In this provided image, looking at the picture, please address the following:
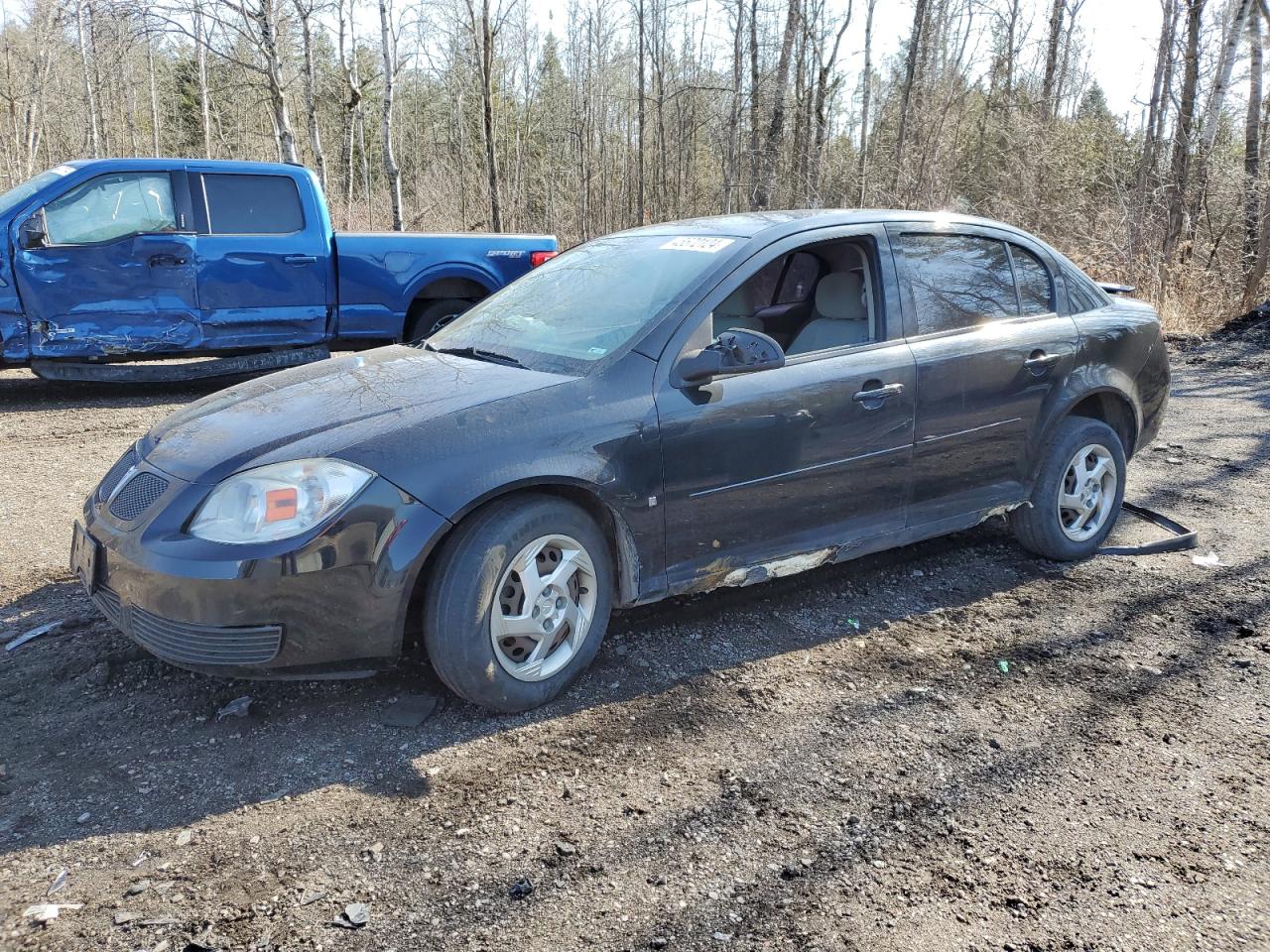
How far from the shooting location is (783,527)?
380 centimetres

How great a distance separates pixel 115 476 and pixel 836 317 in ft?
9.89

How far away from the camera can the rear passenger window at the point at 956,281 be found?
4.26 metres

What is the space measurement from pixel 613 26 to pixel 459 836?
3565 centimetres

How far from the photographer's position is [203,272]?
8.39 metres

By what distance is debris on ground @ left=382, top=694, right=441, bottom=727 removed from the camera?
10.5 ft

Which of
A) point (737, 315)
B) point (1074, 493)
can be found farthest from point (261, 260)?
point (1074, 493)

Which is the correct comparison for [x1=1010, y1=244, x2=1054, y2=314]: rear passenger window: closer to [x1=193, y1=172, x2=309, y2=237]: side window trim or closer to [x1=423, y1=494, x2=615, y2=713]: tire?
[x1=423, y1=494, x2=615, y2=713]: tire

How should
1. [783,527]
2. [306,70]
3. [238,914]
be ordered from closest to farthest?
[238,914]
[783,527]
[306,70]

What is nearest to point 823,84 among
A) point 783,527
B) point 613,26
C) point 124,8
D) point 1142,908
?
point 613,26

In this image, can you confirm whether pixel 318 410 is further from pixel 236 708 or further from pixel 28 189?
pixel 28 189

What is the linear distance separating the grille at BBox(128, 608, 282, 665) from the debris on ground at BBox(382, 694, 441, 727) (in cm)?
50

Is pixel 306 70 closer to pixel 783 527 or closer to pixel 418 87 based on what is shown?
pixel 783 527

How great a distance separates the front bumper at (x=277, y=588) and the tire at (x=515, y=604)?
5.1 inches

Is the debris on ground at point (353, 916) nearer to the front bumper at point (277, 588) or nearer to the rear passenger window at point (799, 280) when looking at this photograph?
the front bumper at point (277, 588)
